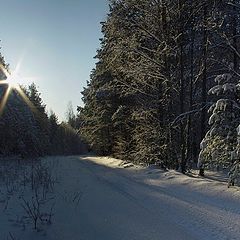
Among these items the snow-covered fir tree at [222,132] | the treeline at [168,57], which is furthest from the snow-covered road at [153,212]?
the treeline at [168,57]

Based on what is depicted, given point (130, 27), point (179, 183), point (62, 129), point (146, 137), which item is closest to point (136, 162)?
point (146, 137)

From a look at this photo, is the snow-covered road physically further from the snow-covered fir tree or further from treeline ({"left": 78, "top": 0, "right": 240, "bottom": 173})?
treeline ({"left": 78, "top": 0, "right": 240, "bottom": 173})

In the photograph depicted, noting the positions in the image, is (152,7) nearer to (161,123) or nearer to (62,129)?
(161,123)

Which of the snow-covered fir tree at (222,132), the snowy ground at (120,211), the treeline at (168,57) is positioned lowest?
the snowy ground at (120,211)

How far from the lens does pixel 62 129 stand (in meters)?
115

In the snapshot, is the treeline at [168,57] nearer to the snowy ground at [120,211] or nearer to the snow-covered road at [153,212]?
the snow-covered road at [153,212]

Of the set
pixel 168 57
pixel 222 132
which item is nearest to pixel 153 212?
pixel 222 132

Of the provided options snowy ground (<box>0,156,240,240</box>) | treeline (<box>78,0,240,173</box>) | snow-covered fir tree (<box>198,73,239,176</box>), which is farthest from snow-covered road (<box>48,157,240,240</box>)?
treeline (<box>78,0,240,173</box>)

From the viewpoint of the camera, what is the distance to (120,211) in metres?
9.70

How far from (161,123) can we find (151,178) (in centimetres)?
487

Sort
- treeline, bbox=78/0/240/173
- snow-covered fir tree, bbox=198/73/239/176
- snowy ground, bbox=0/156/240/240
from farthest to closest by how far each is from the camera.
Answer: treeline, bbox=78/0/240/173, snow-covered fir tree, bbox=198/73/239/176, snowy ground, bbox=0/156/240/240

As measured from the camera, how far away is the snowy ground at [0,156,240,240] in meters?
7.79

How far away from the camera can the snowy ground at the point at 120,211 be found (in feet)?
25.6

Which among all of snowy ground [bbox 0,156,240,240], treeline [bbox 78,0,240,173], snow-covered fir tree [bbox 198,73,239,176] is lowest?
snowy ground [bbox 0,156,240,240]
